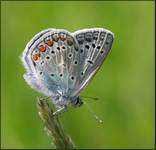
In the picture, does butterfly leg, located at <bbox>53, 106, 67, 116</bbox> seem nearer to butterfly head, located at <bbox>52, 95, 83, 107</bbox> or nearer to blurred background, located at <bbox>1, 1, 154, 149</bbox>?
butterfly head, located at <bbox>52, 95, 83, 107</bbox>

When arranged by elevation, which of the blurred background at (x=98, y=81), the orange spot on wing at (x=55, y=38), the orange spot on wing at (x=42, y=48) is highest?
the orange spot on wing at (x=55, y=38)

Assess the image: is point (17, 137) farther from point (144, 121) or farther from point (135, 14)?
point (135, 14)

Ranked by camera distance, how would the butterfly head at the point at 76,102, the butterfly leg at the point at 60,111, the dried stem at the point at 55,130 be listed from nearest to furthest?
the dried stem at the point at 55,130
the butterfly leg at the point at 60,111
the butterfly head at the point at 76,102

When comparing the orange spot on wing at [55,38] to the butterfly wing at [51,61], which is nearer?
the butterfly wing at [51,61]

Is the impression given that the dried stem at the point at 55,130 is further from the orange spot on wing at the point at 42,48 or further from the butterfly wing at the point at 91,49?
the orange spot on wing at the point at 42,48

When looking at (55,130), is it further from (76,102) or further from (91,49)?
(91,49)

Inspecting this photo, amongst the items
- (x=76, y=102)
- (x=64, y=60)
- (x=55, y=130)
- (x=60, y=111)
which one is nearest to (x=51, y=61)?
(x=64, y=60)

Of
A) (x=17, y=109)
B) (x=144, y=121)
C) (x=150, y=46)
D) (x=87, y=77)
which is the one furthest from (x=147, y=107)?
(x=87, y=77)

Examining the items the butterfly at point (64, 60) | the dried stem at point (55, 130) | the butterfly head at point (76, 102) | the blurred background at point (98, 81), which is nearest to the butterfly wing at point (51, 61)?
the butterfly at point (64, 60)
